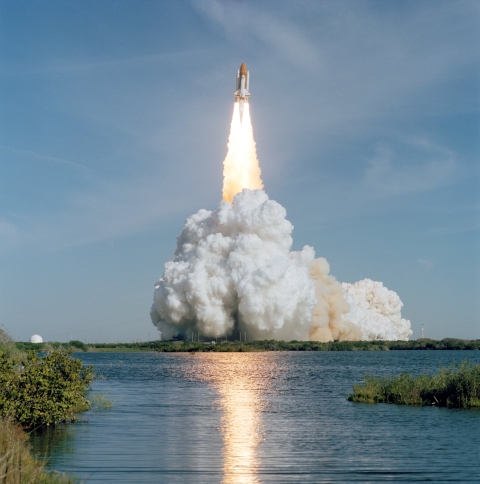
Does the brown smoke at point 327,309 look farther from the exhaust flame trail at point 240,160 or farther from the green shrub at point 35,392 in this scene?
the green shrub at point 35,392

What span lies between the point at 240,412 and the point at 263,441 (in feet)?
26.4

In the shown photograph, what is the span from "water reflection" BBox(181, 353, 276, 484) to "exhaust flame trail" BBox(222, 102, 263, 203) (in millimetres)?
36473

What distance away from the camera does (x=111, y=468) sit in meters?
17.8

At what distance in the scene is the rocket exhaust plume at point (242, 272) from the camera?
92.1 meters

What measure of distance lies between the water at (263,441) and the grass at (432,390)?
905 millimetres

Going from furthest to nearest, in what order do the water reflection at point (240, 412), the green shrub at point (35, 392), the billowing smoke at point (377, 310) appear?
the billowing smoke at point (377, 310)
the green shrub at point (35, 392)
the water reflection at point (240, 412)

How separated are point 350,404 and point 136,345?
84.4m

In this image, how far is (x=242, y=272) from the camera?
93312 mm

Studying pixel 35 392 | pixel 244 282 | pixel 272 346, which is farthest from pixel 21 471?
pixel 272 346

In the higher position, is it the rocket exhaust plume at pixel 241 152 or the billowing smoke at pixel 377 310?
the rocket exhaust plume at pixel 241 152

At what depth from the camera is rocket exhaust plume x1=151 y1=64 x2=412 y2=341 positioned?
302ft

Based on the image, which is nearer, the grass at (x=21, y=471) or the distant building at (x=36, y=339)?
the grass at (x=21, y=471)

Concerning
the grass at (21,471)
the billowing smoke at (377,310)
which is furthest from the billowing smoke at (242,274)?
the grass at (21,471)

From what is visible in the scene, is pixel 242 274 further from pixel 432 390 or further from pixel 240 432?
pixel 240 432
